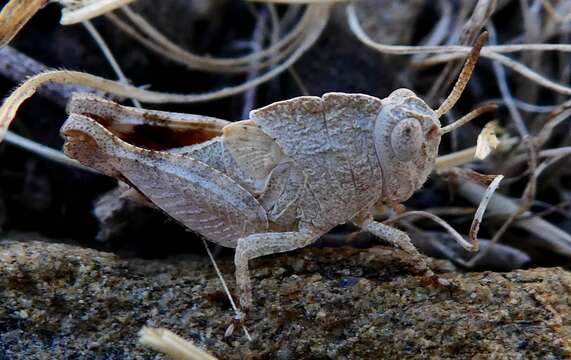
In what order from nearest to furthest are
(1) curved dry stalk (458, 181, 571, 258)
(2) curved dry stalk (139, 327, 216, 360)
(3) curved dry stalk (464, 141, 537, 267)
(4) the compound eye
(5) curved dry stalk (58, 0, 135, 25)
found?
(2) curved dry stalk (139, 327, 216, 360)
(4) the compound eye
(5) curved dry stalk (58, 0, 135, 25)
(3) curved dry stalk (464, 141, 537, 267)
(1) curved dry stalk (458, 181, 571, 258)

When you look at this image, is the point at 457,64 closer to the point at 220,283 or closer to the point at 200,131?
the point at 200,131

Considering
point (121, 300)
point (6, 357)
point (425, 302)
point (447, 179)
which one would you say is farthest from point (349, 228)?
point (6, 357)

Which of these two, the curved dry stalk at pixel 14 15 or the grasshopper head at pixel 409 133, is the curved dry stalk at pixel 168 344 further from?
the curved dry stalk at pixel 14 15

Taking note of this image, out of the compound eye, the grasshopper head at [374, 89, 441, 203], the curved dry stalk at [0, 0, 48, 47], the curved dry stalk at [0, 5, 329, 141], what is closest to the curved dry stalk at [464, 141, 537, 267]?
the grasshopper head at [374, 89, 441, 203]

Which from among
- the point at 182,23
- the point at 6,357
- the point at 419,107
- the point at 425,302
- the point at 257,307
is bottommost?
the point at 425,302

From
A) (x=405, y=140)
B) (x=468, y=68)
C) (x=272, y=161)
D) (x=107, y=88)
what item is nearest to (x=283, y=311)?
(x=272, y=161)

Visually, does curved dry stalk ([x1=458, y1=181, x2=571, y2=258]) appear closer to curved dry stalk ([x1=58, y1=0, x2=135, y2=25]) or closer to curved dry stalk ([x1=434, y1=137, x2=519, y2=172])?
curved dry stalk ([x1=434, y1=137, x2=519, y2=172])

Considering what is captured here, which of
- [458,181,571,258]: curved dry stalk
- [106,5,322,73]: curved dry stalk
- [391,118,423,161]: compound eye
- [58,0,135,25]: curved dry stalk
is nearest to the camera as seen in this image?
[391,118,423,161]: compound eye

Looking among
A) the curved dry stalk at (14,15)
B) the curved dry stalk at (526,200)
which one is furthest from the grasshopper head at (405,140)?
the curved dry stalk at (14,15)
